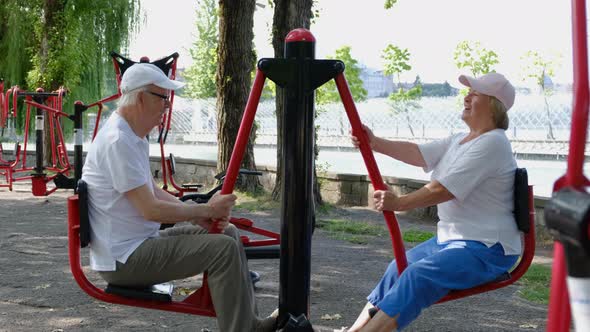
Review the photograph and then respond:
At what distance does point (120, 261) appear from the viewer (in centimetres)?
292

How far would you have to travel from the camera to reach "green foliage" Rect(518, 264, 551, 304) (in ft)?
16.1

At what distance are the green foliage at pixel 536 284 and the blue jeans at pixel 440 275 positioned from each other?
6.72 feet

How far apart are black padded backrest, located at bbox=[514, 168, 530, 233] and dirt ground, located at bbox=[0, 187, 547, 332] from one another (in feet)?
4.22

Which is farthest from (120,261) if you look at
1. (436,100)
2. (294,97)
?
(436,100)

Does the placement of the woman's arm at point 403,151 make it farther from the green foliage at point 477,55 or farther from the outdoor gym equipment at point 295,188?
the green foliage at point 477,55

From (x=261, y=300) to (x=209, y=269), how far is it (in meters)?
1.84

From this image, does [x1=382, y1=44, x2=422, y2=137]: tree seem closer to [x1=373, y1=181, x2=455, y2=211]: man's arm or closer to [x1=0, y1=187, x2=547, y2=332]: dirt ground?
[x1=0, y1=187, x2=547, y2=332]: dirt ground

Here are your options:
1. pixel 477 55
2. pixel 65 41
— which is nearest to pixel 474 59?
pixel 477 55

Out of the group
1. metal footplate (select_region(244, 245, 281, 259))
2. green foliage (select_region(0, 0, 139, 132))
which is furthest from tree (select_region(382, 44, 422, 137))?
metal footplate (select_region(244, 245, 281, 259))

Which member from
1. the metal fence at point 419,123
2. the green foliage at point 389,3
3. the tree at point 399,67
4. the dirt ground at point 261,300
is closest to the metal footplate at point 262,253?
the dirt ground at point 261,300

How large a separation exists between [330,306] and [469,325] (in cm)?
84

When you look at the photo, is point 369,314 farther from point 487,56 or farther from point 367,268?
point 487,56

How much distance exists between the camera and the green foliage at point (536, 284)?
194 inches

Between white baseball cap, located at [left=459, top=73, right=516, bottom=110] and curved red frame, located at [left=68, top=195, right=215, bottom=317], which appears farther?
white baseball cap, located at [left=459, top=73, right=516, bottom=110]
